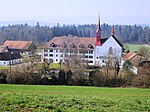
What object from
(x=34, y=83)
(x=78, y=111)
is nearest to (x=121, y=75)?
(x=34, y=83)

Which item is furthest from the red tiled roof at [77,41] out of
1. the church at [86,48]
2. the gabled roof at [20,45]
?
the gabled roof at [20,45]

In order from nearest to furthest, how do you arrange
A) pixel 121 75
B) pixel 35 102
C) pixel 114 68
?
pixel 35 102 → pixel 121 75 → pixel 114 68

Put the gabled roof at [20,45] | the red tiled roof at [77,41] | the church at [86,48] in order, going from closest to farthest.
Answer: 1. the church at [86,48]
2. the red tiled roof at [77,41]
3. the gabled roof at [20,45]

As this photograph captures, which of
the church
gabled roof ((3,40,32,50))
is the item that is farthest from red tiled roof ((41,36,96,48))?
gabled roof ((3,40,32,50))

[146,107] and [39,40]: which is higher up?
[39,40]

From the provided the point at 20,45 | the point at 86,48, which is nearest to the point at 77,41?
the point at 86,48

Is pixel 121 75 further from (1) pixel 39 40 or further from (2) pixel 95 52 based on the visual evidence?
(1) pixel 39 40

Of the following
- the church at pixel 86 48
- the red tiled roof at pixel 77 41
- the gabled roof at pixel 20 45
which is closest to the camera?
the church at pixel 86 48

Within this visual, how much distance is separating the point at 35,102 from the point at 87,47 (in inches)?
1997

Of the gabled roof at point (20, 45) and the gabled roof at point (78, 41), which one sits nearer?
the gabled roof at point (78, 41)

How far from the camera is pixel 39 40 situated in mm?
A: 103688

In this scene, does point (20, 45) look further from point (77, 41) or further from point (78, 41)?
point (78, 41)

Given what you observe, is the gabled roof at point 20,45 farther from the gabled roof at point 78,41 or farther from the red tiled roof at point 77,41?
the red tiled roof at point 77,41

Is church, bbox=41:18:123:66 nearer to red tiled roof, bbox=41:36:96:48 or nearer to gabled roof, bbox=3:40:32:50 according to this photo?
red tiled roof, bbox=41:36:96:48
